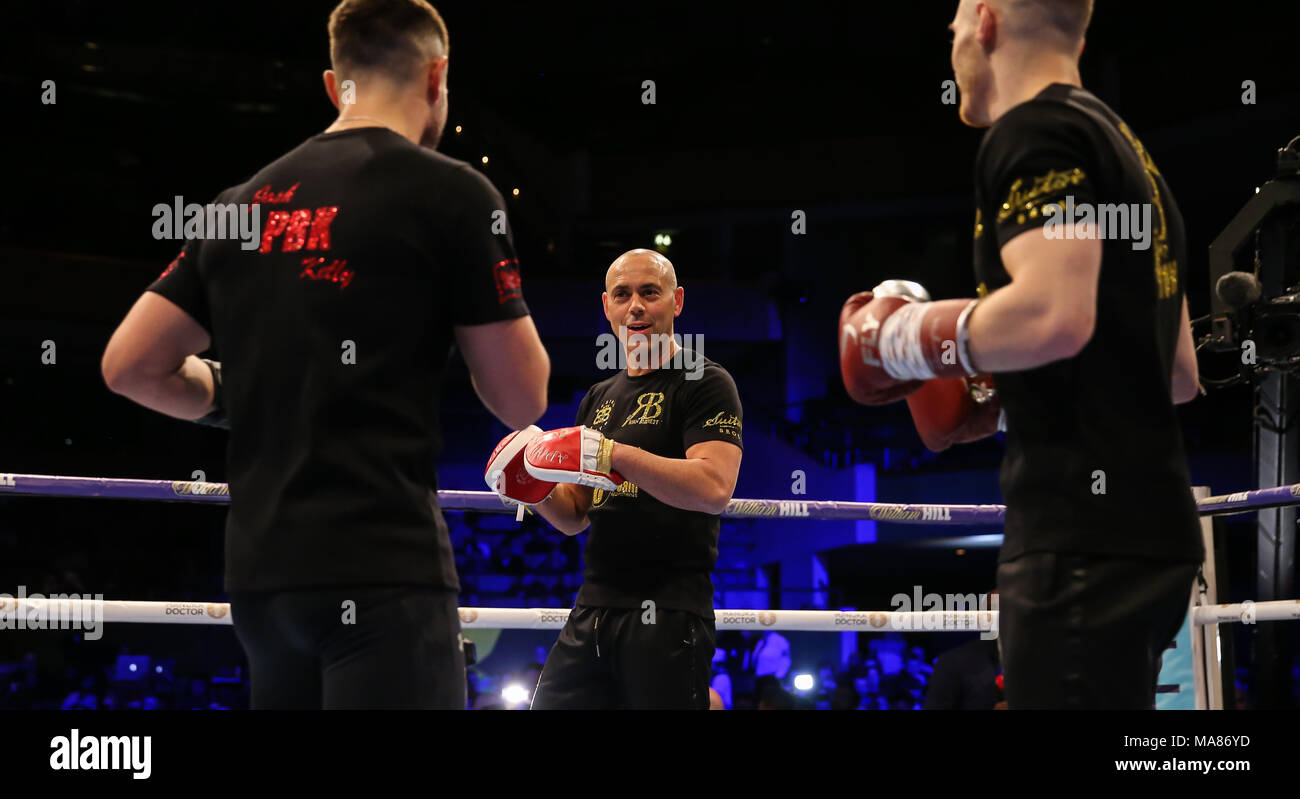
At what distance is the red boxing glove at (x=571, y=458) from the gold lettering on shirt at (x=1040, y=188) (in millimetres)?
1146

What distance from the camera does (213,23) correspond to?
11875 millimetres

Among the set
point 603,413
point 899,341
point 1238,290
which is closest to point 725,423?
point 603,413

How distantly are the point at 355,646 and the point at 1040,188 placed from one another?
104cm

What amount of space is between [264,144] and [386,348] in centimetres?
1256

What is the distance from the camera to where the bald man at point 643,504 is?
95.2 inches

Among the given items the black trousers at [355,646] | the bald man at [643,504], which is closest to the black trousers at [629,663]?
the bald man at [643,504]

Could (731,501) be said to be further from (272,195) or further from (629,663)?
(272,195)

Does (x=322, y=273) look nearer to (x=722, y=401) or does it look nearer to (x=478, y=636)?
(x=722, y=401)

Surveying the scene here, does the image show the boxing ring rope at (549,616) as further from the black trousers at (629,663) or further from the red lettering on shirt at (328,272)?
the red lettering on shirt at (328,272)

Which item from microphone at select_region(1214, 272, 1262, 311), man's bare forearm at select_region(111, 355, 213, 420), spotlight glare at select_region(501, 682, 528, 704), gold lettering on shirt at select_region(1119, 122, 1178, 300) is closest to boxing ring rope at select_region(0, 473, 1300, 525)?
microphone at select_region(1214, 272, 1262, 311)

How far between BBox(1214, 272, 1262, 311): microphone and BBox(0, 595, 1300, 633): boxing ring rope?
1.16 meters

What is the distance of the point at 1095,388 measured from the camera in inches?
56.5

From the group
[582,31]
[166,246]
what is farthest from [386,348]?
[166,246]

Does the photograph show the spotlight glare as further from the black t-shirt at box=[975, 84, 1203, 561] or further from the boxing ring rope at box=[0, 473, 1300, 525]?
the black t-shirt at box=[975, 84, 1203, 561]
